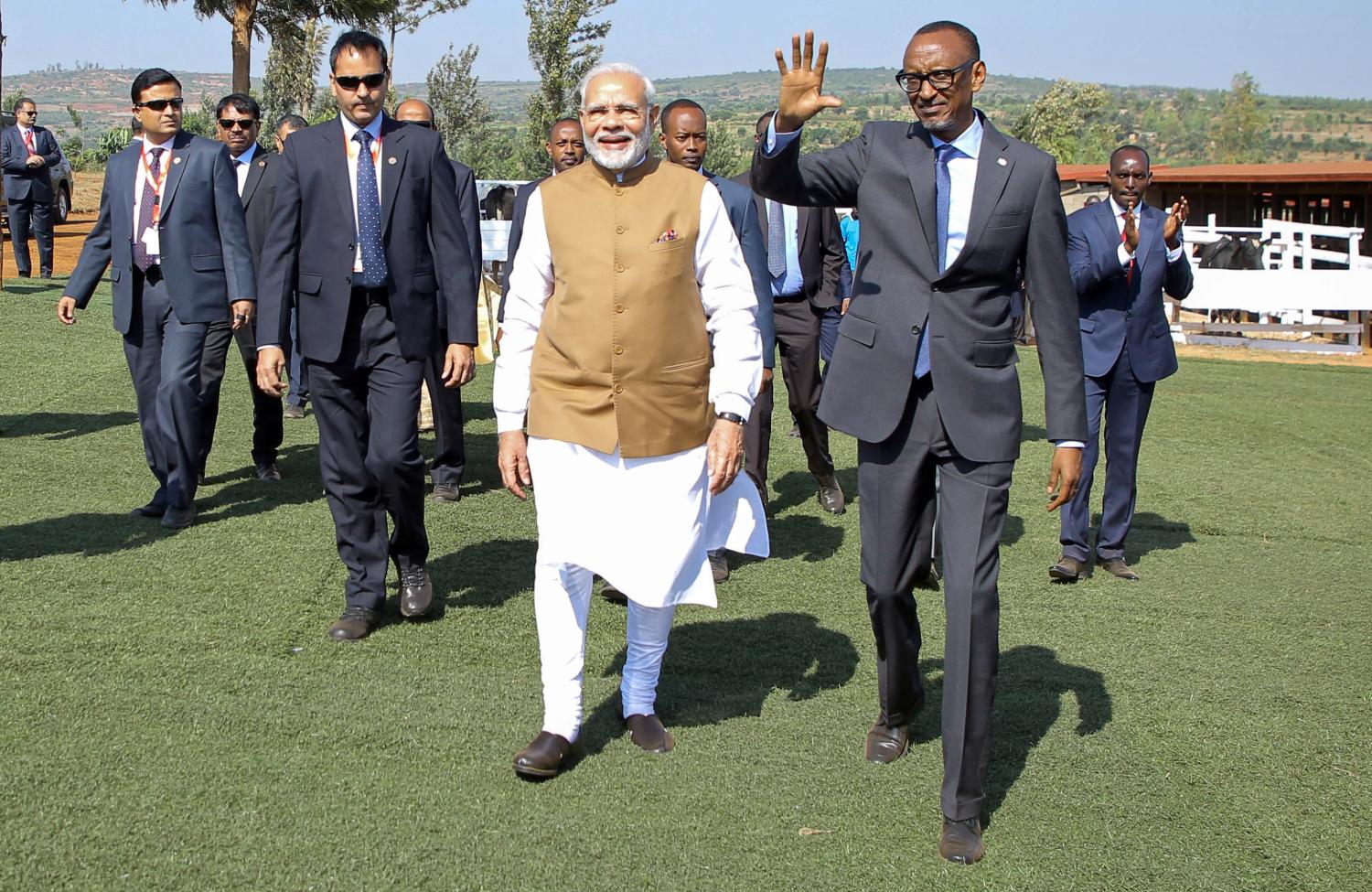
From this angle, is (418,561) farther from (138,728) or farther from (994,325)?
(994,325)

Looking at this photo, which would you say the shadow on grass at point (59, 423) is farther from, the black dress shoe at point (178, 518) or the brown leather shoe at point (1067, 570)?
the brown leather shoe at point (1067, 570)

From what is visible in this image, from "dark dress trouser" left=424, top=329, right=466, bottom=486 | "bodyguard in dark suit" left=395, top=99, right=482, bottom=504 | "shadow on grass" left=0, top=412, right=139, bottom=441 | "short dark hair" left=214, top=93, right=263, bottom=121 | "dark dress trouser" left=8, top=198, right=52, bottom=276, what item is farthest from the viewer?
"dark dress trouser" left=8, top=198, right=52, bottom=276

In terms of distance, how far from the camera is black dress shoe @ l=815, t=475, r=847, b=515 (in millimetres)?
8633

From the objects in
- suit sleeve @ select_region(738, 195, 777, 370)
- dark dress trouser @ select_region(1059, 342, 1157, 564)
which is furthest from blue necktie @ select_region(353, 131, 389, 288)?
dark dress trouser @ select_region(1059, 342, 1157, 564)

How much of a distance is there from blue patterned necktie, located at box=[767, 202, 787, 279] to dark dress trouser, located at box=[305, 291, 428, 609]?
268 centimetres

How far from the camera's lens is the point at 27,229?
1820 cm

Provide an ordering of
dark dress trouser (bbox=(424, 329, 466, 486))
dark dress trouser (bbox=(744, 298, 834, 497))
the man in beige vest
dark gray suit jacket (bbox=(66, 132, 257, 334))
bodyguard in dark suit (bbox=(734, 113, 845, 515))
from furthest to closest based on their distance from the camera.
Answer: dark dress trouser (bbox=(424, 329, 466, 486)) → dark dress trouser (bbox=(744, 298, 834, 497)) → bodyguard in dark suit (bbox=(734, 113, 845, 515)) → dark gray suit jacket (bbox=(66, 132, 257, 334)) → the man in beige vest

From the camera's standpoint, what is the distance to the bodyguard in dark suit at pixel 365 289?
18.5 feet

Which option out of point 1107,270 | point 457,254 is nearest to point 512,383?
point 457,254

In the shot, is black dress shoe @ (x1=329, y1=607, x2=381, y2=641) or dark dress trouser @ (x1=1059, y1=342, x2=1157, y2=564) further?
dark dress trouser @ (x1=1059, y1=342, x2=1157, y2=564)

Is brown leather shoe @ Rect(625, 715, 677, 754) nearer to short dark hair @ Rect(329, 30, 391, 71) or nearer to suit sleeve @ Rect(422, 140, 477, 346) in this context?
suit sleeve @ Rect(422, 140, 477, 346)

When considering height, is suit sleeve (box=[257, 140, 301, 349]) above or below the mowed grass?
above

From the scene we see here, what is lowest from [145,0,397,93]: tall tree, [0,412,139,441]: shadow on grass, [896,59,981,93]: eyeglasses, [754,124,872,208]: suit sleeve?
[0,412,139,441]: shadow on grass

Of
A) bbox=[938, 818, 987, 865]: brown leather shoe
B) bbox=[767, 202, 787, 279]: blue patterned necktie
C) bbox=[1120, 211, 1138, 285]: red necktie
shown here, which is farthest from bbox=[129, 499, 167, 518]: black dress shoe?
bbox=[1120, 211, 1138, 285]: red necktie
